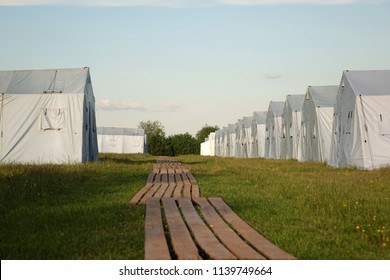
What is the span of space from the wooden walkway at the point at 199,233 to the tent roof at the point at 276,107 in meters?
27.5

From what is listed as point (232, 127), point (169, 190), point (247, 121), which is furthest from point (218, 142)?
point (169, 190)

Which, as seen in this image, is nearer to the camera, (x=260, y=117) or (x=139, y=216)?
(x=139, y=216)

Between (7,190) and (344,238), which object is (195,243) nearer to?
(344,238)

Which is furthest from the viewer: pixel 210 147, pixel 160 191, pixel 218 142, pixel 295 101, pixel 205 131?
pixel 205 131

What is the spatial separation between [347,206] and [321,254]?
11.2 feet

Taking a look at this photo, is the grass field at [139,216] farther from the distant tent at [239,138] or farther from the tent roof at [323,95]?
the distant tent at [239,138]

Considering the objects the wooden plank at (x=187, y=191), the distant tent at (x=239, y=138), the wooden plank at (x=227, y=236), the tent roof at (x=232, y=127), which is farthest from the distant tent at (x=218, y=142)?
the wooden plank at (x=227, y=236)

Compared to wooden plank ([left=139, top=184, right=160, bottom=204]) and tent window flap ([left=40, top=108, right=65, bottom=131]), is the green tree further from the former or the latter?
wooden plank ([left=139, top=184, right=160, bottom=204])

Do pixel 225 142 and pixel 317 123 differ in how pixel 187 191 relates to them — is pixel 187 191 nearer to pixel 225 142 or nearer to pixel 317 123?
pixel 317 123

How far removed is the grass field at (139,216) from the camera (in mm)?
5438

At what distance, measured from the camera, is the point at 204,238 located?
5.73 m

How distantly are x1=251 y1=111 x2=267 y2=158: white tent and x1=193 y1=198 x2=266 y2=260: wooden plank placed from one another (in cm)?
3307

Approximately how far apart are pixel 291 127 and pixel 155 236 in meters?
27.4

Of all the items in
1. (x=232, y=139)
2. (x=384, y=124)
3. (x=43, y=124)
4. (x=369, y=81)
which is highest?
(x=369, y=81)
